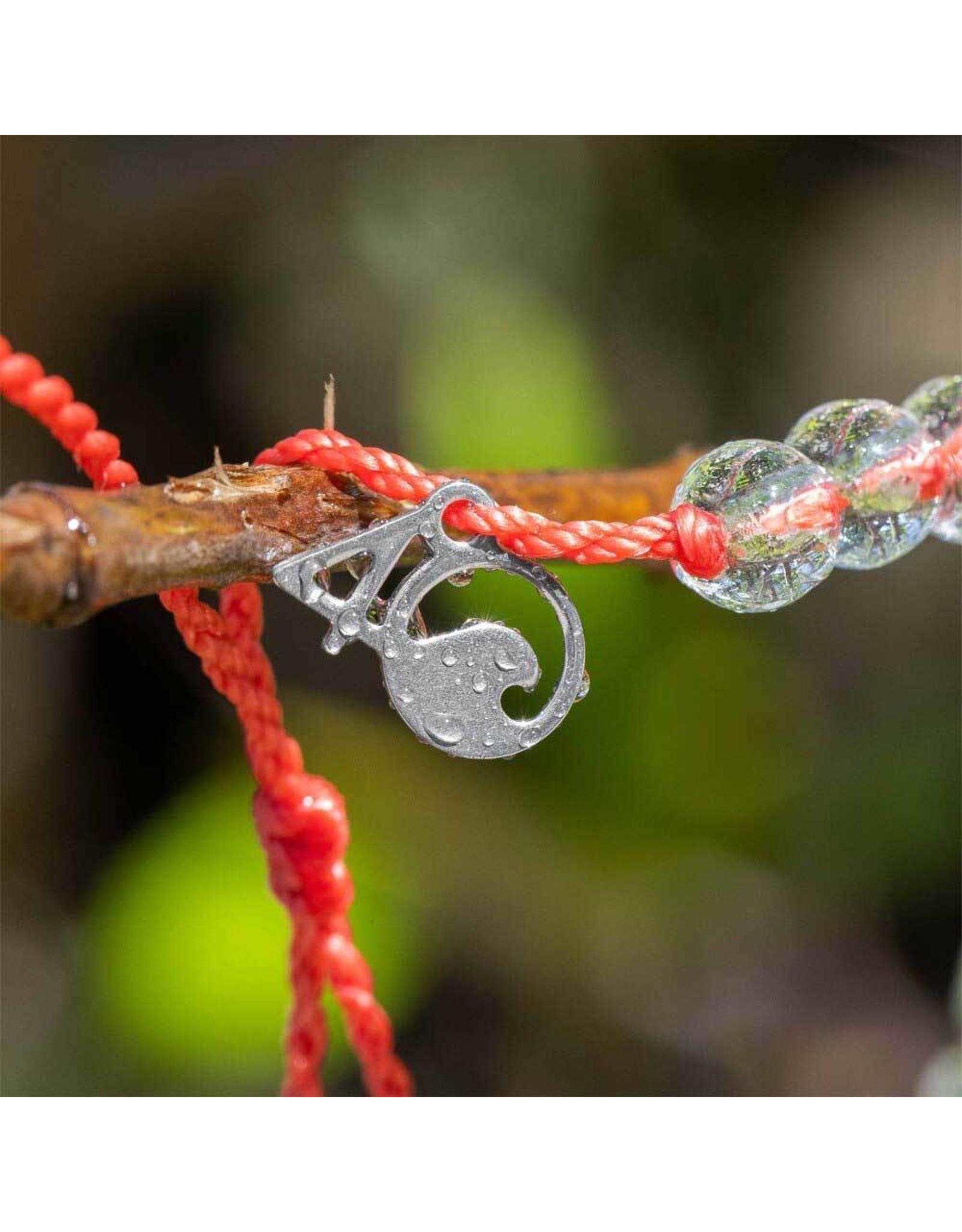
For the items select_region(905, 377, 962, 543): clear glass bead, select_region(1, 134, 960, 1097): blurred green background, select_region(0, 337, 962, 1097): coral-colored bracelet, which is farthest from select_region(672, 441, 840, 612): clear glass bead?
select_region(1, 134, 960, 1097): blurred green background

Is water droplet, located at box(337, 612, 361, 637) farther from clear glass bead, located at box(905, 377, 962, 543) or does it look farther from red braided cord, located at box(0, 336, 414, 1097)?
clear glass bead, located at box(905, 377, 962, 543)

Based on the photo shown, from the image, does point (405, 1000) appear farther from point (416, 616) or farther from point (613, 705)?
point (416, 616)

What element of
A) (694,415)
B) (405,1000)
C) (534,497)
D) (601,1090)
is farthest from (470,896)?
(534,497)

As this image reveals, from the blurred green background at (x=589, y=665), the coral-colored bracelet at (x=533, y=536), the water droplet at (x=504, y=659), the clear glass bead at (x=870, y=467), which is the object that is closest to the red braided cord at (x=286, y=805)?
the coral-colored bracelet at (x=533, y=536)

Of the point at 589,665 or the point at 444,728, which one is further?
the point at 589,665

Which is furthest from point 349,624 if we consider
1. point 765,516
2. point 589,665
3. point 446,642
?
point 589,665

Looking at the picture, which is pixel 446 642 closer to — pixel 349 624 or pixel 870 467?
pixel 349 624
